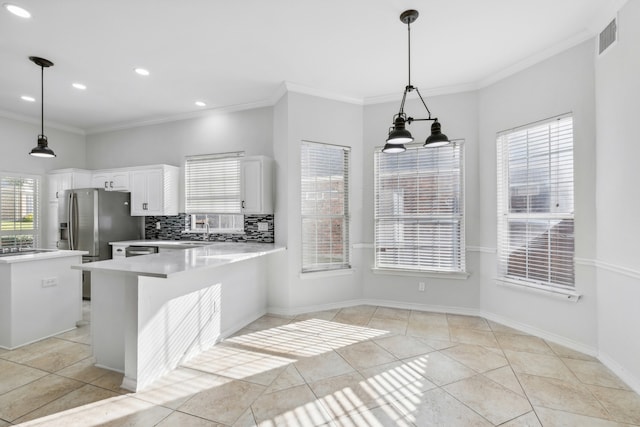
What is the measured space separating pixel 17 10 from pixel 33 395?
3.05 m

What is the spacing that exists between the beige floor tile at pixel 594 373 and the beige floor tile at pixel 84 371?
3943mm

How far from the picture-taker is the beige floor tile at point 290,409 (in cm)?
194

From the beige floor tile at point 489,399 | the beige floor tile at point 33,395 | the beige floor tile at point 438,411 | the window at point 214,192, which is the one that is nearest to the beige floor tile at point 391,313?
the beige floor tile at point 489,399

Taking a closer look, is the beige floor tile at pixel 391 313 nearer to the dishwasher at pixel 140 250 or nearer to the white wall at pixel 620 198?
the white wall at pixel 620 198

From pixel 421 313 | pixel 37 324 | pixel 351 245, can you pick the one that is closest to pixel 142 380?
pixel 37 324

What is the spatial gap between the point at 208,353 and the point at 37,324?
1.92 m

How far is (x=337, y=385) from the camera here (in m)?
2.35

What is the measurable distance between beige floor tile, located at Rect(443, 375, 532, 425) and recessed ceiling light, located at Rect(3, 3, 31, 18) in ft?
14.9

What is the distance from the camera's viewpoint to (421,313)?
4039 millimetres

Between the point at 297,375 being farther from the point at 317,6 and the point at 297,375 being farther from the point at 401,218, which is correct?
the point at 317,6

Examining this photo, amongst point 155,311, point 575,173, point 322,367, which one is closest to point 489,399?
point 322,367

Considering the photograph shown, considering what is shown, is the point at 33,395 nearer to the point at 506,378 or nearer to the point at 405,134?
the point at 405,134

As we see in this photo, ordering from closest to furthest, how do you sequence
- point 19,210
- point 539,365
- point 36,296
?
point 539,365 < point 36,296 < point 19,210

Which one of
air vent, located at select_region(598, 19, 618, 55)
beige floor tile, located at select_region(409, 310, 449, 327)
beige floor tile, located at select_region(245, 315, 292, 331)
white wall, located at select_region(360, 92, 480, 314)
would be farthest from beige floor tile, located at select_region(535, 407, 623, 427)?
air vent, located at select_region(598, 19, 618, 55)
